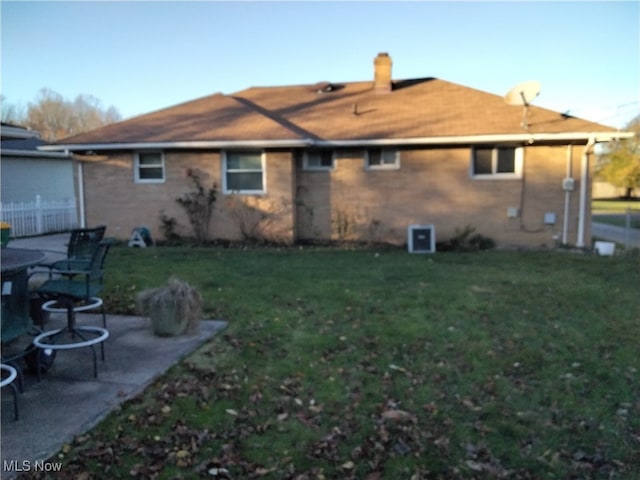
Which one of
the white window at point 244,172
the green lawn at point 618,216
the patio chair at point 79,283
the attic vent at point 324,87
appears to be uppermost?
the attic vent at point 324,87

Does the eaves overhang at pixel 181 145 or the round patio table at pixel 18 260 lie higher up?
the eaves overhang at pixel 181 145

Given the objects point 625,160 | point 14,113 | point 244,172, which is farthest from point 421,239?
point 14,113

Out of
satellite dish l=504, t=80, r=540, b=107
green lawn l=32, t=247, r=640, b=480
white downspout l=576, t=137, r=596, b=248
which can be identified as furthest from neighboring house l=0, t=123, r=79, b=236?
white downspout l=576, t=137, r=596, b=248

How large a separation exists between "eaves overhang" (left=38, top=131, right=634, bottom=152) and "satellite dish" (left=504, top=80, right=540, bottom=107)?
1087 millimetres

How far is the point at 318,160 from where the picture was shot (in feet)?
44.7

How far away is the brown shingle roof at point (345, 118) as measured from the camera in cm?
1267

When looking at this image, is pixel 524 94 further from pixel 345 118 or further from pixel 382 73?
pixel 382 73

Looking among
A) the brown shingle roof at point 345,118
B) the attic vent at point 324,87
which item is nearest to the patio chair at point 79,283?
the brown shingle roof at point 345,118

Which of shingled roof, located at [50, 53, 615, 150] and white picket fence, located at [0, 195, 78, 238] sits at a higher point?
shingled roof, located at [50, 53, 615, 150]

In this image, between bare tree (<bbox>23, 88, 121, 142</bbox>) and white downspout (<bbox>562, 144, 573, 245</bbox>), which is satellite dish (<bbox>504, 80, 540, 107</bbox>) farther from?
bare tree (<bbox>23, 88, 121, 142</bbox>)

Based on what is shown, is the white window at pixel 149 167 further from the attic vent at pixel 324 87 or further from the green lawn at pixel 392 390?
the attic vent at pixel 324 87

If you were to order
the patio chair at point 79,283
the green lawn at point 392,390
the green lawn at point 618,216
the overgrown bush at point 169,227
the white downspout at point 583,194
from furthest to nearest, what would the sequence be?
the green lawn at point 618,216
the overgrown bush at point 169,227
the white downspout at point 583,194
the patio chair at point 79,283
the green lawn at point 392,390

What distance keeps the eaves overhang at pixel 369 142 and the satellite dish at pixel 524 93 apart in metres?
1.09

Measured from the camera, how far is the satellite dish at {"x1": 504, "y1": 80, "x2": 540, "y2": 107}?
12.2m
